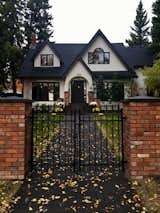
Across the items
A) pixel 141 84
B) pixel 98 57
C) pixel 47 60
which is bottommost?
pixel 141 84

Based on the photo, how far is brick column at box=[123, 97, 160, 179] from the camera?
204 inches

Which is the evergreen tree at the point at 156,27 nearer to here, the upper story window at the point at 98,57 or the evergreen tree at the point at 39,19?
the upper story window at the point at 98,57

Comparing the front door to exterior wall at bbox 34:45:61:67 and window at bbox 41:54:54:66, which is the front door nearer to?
exterior wall at bbox 34:45:61:67

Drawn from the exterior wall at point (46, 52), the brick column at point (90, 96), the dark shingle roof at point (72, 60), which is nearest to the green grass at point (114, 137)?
the brick column at point (90, 96)

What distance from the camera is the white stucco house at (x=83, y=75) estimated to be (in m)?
23.9

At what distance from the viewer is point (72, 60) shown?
86.1 ft

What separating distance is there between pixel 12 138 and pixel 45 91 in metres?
19.8

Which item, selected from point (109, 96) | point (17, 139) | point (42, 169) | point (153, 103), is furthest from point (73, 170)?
point (109, 96)

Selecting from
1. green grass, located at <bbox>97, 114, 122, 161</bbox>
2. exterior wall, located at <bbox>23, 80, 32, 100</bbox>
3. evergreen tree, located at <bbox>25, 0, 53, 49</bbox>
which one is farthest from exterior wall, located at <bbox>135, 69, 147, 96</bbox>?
evergreen tree, located at <bbox>25, 0, 53, 49</bbox>

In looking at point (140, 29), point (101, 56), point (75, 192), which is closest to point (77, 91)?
point (101, 56)

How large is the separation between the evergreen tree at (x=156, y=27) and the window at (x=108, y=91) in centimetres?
518

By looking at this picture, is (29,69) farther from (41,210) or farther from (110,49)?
(41,210)

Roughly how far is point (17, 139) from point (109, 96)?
1931 centimetres

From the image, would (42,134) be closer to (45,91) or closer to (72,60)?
(45,91)
